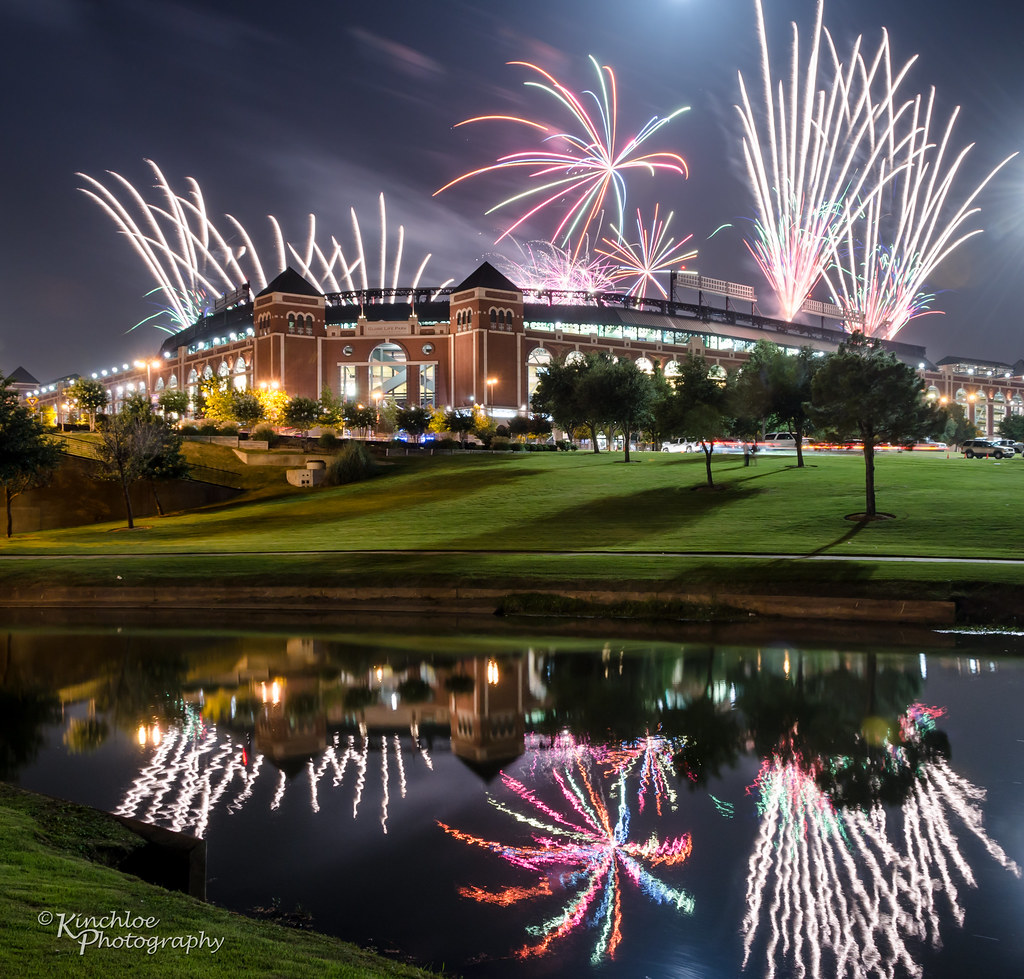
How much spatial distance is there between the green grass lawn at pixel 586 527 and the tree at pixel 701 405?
2961mm

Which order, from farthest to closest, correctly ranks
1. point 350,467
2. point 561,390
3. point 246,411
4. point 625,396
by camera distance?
point 246,411 < point 561,390 < point 625,396 < point 350,467

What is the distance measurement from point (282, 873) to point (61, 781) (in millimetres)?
4793

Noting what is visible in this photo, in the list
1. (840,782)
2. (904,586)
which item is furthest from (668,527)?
(840,782)

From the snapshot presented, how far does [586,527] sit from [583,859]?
1154 inches

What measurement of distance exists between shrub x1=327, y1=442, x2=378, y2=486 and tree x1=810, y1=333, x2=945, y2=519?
36.2 metres

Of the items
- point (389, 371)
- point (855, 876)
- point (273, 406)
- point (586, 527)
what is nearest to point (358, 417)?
point (273, 406)

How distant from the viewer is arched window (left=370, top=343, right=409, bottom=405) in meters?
126

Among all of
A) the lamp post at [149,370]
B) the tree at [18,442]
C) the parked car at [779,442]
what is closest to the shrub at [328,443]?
the lamp post at [149,370]

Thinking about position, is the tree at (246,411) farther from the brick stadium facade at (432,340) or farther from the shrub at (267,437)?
the brick stadium facade at (432,340)

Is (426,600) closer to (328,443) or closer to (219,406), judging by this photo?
(328,443)

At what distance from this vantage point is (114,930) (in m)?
5.49

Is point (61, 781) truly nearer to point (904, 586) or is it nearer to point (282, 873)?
point (282, 873)

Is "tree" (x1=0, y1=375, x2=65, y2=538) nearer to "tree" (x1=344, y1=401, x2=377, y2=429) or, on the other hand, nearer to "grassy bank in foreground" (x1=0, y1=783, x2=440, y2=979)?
"grassy bank in foreground" (x1=0, y1=783, x2=440, y2=979)

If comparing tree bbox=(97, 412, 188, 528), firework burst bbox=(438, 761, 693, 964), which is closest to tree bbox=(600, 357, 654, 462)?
tree bbox=(97, 412, 188, 528)
